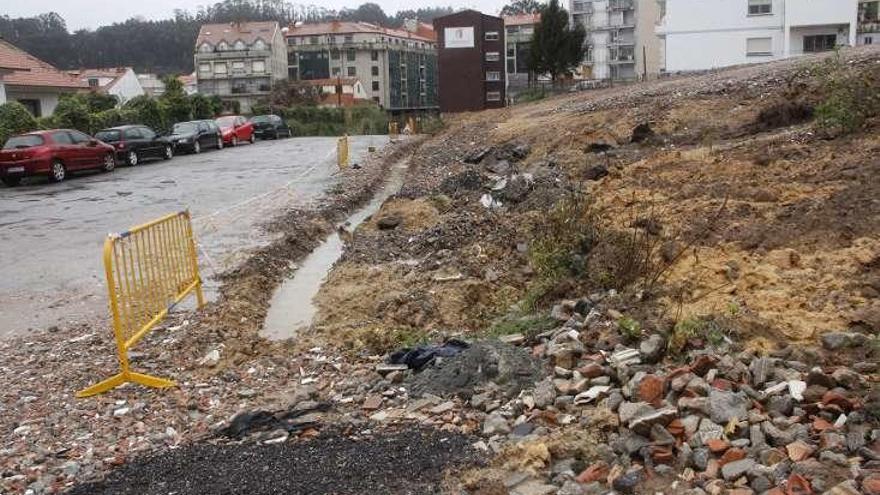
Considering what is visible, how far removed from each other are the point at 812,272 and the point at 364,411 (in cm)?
417

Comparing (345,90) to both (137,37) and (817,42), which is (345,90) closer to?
(137,37)

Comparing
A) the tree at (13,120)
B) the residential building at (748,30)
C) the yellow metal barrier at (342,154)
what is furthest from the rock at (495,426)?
the residential building at (748,30)

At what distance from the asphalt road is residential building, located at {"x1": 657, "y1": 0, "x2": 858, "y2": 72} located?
31.5 m

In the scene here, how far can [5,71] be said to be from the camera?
3036 cm

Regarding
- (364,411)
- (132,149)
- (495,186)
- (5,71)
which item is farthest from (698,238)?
(5,71)

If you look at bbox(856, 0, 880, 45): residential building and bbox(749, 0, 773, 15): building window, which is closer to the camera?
bbox(749, 0, 773, 15): building window

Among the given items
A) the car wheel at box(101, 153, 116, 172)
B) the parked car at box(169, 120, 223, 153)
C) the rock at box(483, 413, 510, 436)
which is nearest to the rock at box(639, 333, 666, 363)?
the rock at box(483, 413, 510, 436)

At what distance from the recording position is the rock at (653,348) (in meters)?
5.92

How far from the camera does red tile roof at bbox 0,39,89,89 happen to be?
105ft

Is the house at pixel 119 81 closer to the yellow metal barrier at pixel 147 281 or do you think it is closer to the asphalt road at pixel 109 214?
the asphalt road at pixel 109 214

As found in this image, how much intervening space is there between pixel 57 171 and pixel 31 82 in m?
11.6

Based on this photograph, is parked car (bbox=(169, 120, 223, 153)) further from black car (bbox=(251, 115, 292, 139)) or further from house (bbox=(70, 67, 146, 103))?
house (bbox=(70, 67, 146, 103))

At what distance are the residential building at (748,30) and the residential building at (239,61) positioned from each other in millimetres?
55699

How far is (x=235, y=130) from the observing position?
3884 centimetres
